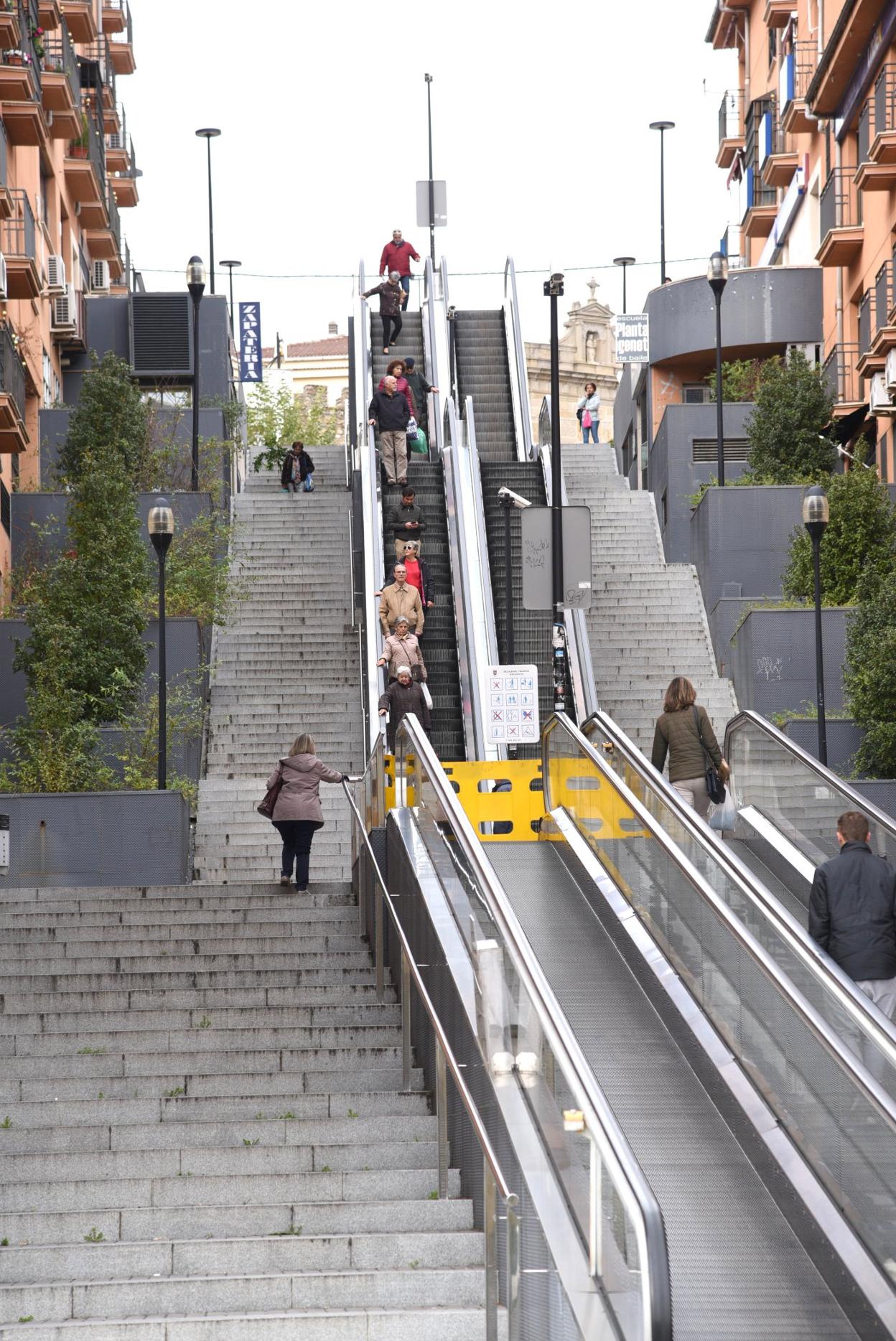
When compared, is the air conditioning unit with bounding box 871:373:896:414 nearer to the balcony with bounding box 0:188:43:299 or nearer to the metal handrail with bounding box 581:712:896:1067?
the balcony with bounding box 0:188:43:299

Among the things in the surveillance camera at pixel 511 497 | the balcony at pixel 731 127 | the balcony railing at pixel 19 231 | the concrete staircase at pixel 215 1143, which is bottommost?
the concrete staircase at pixel 215 1143

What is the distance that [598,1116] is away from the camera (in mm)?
7555

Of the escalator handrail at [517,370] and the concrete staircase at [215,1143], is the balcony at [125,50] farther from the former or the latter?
the concrete staircase at [215,1143]

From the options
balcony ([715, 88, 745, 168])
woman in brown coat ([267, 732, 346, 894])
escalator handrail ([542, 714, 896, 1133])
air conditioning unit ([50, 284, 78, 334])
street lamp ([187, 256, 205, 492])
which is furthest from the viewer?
balcony ([715, 88, 745, 168])

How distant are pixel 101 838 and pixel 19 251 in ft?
45.3

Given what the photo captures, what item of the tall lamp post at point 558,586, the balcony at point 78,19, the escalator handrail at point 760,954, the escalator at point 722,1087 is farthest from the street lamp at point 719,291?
the balcony at point 78,19

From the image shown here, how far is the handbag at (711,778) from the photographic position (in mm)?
15977

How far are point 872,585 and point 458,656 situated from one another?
15.3 feet

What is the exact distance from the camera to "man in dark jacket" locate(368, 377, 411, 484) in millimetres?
28672

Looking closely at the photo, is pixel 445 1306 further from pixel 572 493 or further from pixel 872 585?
pixel 572 493

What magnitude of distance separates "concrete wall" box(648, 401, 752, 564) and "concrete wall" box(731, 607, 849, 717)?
21.1ft

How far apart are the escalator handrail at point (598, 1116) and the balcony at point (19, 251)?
68.3ft

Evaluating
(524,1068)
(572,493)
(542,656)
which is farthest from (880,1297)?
(572,493)

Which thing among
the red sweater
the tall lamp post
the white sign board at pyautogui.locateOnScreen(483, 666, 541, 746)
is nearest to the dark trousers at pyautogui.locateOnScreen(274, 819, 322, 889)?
the white sign board at pyautogui.locateOnScreen(483, 666, 541, 746)
